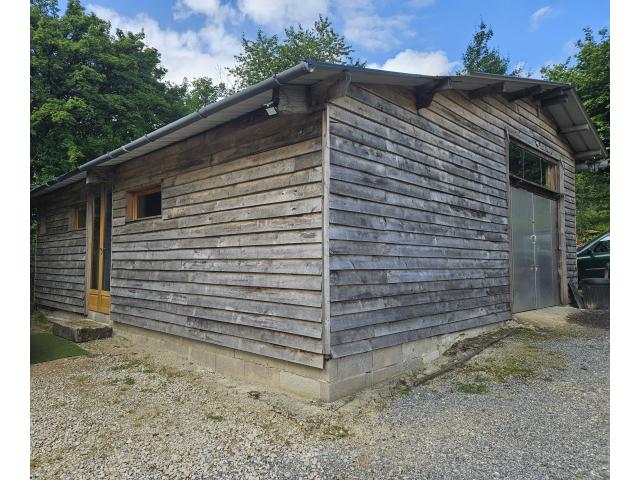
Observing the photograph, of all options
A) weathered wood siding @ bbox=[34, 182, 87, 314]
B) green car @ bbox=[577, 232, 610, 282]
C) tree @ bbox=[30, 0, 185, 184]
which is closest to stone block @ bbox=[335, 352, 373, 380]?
weathered wood siding @ bbox=[34, 182, 87, 314]

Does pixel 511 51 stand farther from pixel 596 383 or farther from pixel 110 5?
pixel 596 383

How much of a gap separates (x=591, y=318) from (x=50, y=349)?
9.44m

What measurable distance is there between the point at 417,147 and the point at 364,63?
25.0 metres

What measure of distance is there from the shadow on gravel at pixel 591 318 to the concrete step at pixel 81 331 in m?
8.39

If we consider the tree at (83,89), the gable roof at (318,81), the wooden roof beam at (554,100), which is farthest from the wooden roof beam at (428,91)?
the tree at (83,89)

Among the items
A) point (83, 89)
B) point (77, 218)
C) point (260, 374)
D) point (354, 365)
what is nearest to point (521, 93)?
point (354, 365)

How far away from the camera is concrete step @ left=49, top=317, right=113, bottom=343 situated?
22.2 ft

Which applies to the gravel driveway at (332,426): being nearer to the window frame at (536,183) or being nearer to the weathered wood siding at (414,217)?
the weathered wood siding at (414,217)

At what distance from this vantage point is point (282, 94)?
3.83 metres

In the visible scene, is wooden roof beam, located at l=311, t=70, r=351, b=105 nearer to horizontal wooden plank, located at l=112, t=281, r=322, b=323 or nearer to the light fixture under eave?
the light fixture under eave

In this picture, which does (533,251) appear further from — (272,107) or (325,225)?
(272,107)

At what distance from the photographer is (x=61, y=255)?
29.6 feet

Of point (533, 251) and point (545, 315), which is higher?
point (533, 251)

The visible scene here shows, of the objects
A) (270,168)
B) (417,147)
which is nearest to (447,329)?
(417,147)
